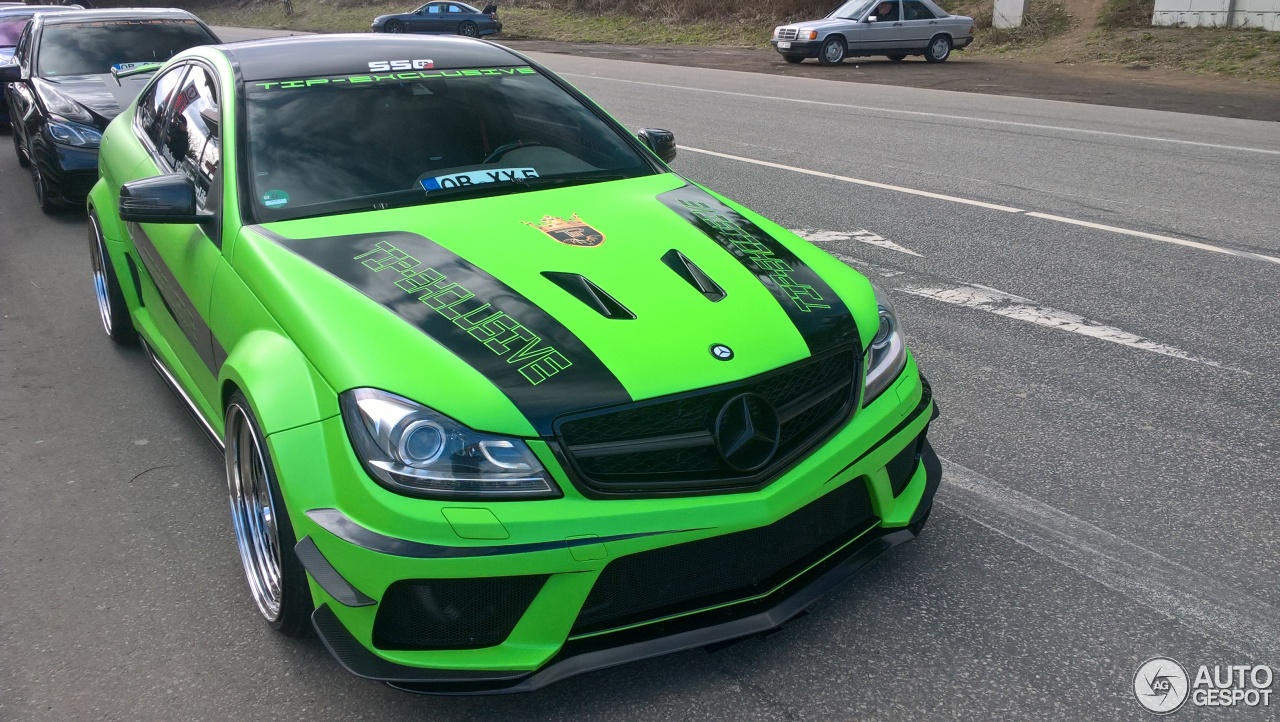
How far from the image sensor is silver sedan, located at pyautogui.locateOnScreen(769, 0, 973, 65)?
2455 cm

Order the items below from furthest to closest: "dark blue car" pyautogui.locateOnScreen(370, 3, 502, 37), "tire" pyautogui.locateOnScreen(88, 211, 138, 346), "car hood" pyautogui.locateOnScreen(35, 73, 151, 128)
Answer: "dark blue car" pyautogui.locateOnScreen(370, 3, 502, 37) → "car hood" pyautogui.locateOnScreen(35, 73, 151, 128) → "tire" pyautogui.locateOnScreen(88, 211, 138, 346)

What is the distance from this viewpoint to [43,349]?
573cm

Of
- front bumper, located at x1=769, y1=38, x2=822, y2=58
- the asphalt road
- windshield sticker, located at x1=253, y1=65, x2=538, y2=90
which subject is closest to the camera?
the asphalt road

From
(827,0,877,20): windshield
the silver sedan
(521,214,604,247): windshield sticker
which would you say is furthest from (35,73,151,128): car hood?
(827,0,877,20): windshield

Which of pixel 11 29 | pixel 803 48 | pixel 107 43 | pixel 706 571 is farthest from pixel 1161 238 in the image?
pixel 803 48

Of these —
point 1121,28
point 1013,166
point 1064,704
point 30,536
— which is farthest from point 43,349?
point 1121,28

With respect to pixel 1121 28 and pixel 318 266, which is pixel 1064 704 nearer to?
pixel 318 266

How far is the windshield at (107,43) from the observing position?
9430 mm

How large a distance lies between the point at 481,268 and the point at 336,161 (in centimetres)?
93

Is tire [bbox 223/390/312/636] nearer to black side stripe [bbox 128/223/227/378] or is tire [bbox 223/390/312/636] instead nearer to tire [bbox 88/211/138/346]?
black side stripe [bbox 128/223/227/378]

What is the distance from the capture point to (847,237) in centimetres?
764

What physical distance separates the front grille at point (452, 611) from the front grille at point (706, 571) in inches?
6.6

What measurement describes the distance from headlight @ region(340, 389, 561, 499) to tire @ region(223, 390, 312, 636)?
405 millimetres

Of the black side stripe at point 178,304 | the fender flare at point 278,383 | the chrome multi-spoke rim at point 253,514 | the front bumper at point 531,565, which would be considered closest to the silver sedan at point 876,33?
the black side stripe at point 178,304
